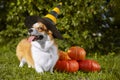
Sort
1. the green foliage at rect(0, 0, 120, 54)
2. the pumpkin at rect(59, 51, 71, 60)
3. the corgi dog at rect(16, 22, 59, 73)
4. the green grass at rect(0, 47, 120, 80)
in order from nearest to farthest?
1. the green grass at rect(0, 47, 120, 80)
2. the corgi dog at rect(16, 22, 59, 73)
3. the pumpkin at rect(59, 51, 71, 60)
4. the green foliage at rect(0, 0, 120, 54)

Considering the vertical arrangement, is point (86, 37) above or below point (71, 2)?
below

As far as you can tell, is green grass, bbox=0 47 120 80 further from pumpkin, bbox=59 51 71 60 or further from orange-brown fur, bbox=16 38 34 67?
pumpkin, bbox=59 51 71 60

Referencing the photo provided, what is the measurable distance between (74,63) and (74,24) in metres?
2.13

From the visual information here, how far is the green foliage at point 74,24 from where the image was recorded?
28.0 feet

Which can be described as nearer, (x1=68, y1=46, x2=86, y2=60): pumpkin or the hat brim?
the hat brim

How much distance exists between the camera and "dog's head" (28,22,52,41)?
6.05 meters

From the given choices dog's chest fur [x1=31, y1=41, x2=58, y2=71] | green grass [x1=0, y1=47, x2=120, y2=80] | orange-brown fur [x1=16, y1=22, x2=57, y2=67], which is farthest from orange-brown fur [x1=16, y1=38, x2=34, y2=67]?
dog's chest fur [x1=31, y1=41, x2=58, y2=71]

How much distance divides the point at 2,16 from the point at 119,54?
2705mm

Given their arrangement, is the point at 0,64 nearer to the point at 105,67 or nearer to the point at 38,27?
the point at 38,27

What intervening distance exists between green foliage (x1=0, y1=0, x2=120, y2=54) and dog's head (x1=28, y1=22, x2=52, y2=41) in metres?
2.48

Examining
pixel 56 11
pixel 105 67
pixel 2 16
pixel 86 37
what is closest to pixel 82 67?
pixel 105 67

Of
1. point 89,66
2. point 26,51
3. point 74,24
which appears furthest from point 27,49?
point 74,24

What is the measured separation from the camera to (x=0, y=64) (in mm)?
6969

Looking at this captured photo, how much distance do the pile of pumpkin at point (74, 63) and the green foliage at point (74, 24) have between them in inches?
73.5
